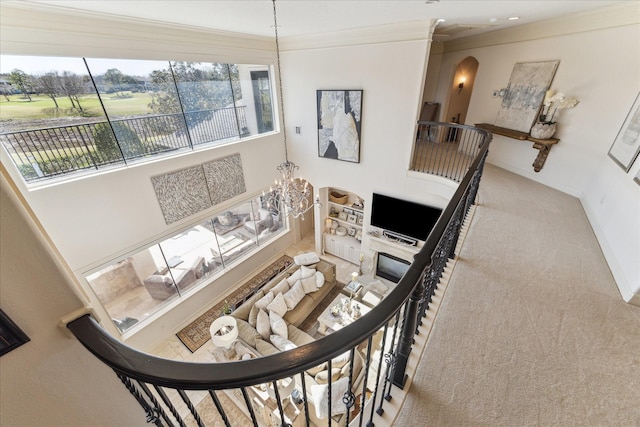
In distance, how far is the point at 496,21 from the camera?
423 centimetres

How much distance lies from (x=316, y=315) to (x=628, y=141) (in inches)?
233

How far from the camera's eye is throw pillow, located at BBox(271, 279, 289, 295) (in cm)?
580

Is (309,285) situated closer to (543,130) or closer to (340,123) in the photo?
(340,123)

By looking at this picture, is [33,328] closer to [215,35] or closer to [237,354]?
[237,354]

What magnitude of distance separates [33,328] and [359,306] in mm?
5471

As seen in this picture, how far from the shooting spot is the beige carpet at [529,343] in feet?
4.67

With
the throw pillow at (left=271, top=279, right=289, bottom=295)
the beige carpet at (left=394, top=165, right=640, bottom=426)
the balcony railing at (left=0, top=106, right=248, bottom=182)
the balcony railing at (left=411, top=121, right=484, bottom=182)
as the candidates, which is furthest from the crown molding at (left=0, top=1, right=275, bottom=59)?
the beige carpet at (left=394, top=165, right=640, bottom=426)

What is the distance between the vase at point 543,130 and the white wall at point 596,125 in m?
0.17

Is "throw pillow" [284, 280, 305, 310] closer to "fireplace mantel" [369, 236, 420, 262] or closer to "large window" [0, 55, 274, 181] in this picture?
"fireplace mantel" [369, 236, 420, 262]

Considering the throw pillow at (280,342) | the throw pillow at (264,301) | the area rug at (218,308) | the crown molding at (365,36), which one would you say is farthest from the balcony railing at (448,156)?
the area rug at (218,308)

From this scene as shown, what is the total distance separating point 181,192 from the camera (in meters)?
5.16

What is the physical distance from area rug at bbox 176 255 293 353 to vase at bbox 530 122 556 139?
6341mm

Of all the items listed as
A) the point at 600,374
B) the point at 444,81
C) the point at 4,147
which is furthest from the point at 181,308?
the point at 444,81

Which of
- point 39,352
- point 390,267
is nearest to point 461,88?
point 390,267
